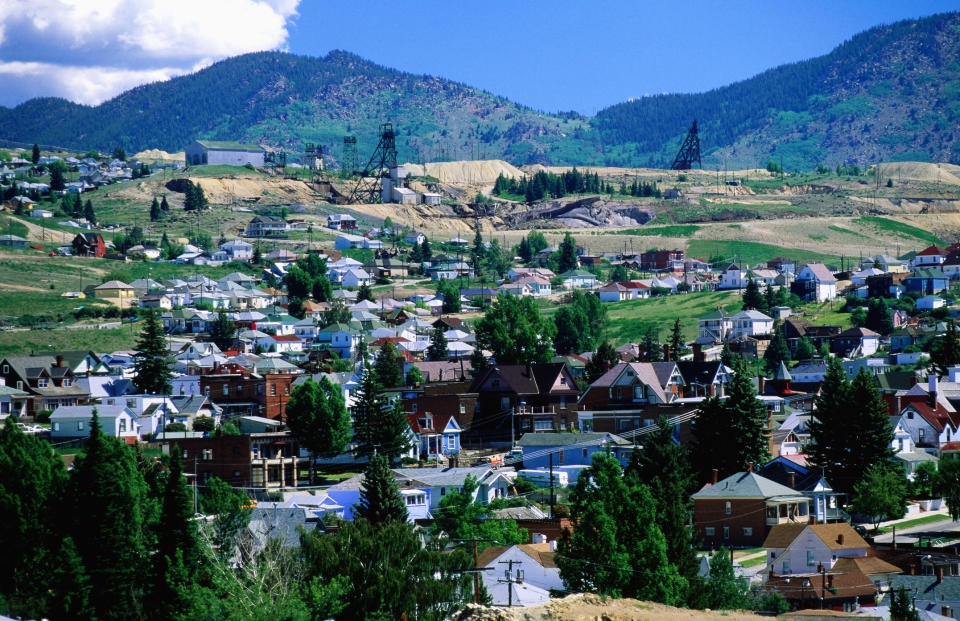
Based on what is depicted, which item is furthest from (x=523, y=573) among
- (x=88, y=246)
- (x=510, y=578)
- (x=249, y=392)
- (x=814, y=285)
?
(x=88, y=246)

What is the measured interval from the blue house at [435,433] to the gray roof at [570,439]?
5156 mm

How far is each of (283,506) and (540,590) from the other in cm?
1465

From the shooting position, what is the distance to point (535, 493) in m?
64.3

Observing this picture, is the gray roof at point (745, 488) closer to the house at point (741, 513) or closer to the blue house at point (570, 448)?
the house at point (741, 513)

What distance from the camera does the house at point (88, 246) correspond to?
16162 centimetres

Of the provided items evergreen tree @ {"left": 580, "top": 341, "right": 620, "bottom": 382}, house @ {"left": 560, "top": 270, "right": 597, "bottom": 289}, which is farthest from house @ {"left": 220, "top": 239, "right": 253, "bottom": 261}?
evergreen tree @ {"left": 580, "top": 341, "right": 620, "bottom": 382}

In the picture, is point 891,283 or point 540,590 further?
point 891,283

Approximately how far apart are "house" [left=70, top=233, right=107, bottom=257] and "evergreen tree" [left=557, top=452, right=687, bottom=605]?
125241 mm

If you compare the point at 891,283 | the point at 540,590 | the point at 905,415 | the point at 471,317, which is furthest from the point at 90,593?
the point at 891,283

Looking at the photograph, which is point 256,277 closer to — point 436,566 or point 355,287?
point 355,287

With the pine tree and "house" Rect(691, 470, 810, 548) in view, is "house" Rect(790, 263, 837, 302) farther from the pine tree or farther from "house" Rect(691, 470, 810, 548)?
"house" Rect(691, 470, 810, 548)

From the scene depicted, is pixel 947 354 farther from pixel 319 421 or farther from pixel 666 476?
pixel 319 421

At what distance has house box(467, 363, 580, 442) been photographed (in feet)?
263

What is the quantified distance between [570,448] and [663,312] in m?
65.9
